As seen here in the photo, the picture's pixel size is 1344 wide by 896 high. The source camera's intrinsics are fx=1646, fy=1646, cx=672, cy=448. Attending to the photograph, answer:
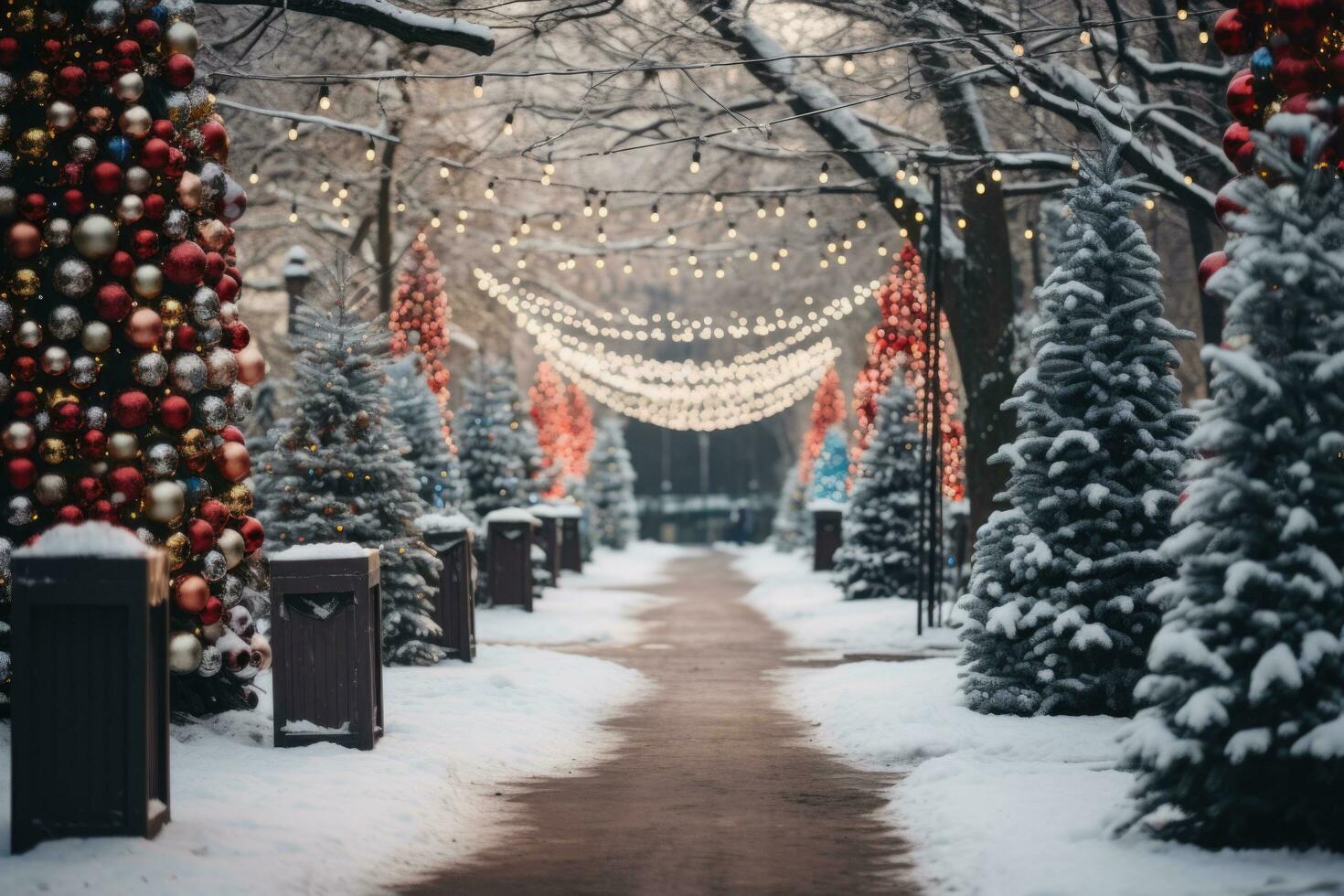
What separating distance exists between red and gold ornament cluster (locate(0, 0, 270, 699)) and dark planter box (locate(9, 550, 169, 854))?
10.4 feet

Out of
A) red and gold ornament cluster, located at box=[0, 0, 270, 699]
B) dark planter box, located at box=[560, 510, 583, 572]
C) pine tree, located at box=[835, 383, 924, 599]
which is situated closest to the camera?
red and gold ornament cluster, located at box=[0, 0, 270, 699]

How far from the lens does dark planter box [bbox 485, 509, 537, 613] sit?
1054 inches

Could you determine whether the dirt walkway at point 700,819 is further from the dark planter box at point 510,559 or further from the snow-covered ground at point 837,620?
the dark planter box at point 510,559

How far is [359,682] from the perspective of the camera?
11508mm

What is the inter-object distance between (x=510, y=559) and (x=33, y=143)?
16294mm

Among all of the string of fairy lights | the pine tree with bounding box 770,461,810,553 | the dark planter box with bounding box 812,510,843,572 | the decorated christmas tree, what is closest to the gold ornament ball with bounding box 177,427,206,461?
the string of fairy lights

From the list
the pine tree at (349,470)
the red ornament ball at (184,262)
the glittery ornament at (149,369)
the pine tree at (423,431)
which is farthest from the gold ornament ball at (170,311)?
the pine tree at (423,431)

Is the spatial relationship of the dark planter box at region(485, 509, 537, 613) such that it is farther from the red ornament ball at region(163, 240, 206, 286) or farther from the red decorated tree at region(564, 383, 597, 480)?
the red decorated tree at region(564, 383, 597, 480)

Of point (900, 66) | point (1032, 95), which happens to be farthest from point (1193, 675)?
point (900, 66)

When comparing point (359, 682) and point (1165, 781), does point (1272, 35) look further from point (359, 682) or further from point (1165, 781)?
point (359, 682)

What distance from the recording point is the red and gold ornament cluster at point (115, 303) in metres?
11.1

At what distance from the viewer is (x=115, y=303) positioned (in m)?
11.2

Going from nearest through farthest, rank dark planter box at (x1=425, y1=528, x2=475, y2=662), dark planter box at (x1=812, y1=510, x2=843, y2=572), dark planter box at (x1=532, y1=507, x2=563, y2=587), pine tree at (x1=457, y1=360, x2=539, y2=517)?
1. dark planter box at (x1=425, y1=528, x2=475, y2=662)
2. dark planter box at (x1=532, y1=507, x2=563, y2=587)
3. pine tree at (x1=457, y1=360, x2=539, y2=517)
4. dark planter box at (x1=812, y1=510, x2=843, y2=572)

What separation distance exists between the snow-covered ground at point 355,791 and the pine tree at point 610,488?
146 ft
